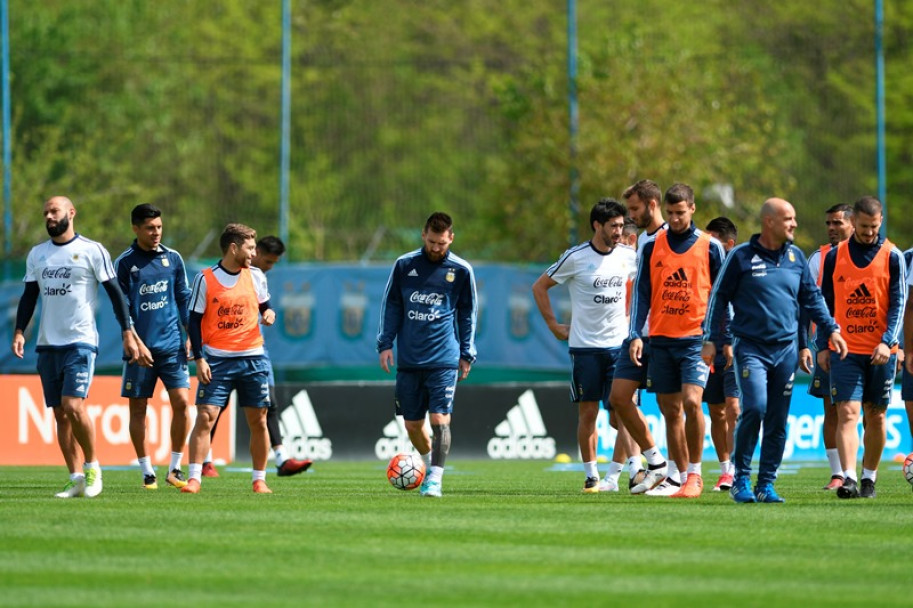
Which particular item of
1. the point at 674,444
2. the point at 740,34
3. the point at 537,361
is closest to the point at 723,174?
the point at 537,361

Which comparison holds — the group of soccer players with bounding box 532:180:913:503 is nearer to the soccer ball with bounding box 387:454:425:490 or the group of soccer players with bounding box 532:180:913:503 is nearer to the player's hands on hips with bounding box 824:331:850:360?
the player's hands on hips with bounding box 824:331:850:360

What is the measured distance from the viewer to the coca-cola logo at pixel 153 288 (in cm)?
1484

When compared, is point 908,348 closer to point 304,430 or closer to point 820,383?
point 820,383

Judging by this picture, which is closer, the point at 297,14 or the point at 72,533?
the point at 72,533

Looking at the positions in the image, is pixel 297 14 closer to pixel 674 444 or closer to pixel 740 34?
pixel 740 34

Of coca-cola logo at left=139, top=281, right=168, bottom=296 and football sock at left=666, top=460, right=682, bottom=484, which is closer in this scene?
football sock at left=666, top=460, right=682, bottom=484

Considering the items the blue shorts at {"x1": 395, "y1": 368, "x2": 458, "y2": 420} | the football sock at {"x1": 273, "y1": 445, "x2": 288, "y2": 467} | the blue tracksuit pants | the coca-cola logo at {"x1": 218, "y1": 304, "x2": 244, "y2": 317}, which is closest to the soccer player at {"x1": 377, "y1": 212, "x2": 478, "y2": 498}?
the blue shorts at {"x1": 395, "y1": 368, "x2": 458, "y2": 420}

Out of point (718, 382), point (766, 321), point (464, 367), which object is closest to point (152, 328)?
point (464, 367)

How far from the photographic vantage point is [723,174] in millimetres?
32969

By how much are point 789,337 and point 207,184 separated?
29.2 metres

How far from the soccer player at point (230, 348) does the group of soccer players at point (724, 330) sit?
8.07ft

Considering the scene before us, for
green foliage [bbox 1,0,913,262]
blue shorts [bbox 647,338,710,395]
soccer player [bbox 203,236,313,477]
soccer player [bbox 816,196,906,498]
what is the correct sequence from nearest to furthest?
blue shorts [bbox 647,338,710,395] < soccer player [bbox 816,196,906,498] < soccer player [bbox 203,236,313,477] < green foliage [bbox 1,0,913,262]

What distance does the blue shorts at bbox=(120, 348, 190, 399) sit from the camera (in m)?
14.8

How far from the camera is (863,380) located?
1345 cm
